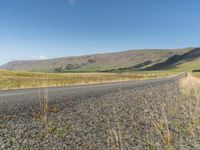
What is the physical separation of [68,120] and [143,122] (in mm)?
2604

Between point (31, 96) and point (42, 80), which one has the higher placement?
point (31, 96)

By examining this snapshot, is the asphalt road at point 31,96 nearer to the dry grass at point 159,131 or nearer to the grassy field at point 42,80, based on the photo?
the dry grass at point 159,131

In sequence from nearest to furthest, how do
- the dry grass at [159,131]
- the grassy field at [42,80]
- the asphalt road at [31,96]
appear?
the dry grass at [159,131] → the asphalt road at [31,96] → the grassy field at [42,80]

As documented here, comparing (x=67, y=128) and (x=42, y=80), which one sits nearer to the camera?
(x=67, y=128)

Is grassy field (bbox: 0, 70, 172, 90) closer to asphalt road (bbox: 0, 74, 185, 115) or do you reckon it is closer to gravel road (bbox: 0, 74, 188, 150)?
asphalt road (bbox: 0, 74, 185, 115)

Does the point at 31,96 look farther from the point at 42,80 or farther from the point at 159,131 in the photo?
the point at 42,80

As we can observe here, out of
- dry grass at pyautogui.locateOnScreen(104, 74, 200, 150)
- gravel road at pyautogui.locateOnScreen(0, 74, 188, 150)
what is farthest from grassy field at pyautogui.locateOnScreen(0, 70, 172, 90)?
dry grass at pyautogui.locateOnScreen(104, 74, 200, 150)

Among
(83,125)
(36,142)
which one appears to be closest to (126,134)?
(83,125)

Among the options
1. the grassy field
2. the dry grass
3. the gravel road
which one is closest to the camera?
the gravel road

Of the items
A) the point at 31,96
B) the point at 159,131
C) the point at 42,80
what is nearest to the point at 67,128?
the point at 159,131

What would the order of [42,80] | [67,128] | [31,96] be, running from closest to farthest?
1. [67,128]
2. [31,96]
3. [42,80]

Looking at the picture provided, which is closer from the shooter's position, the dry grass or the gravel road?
the gravel road

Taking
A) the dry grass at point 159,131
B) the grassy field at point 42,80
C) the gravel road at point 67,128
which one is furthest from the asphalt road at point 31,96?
the grassy field at point 42,80

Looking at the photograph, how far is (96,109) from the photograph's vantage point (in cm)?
940
